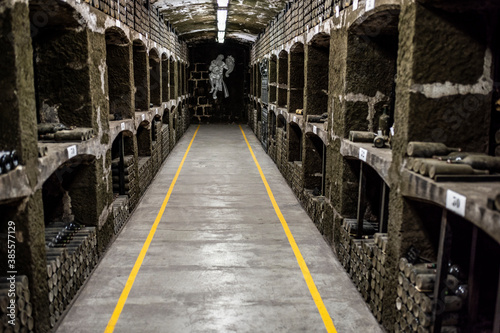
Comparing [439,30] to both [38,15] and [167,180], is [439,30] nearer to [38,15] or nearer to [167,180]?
[38,15]

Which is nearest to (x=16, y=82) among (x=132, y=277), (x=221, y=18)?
(x=132, y=277)

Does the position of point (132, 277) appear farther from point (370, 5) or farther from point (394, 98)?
point (370, 5)

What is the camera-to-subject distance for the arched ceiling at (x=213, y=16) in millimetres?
13047

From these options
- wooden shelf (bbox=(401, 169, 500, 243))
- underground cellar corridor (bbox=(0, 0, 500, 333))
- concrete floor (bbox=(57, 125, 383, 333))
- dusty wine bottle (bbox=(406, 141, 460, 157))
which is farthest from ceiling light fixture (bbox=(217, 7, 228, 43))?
wooden shelf (bbox=(401, 169, 500, 243))

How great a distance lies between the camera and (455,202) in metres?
3.43

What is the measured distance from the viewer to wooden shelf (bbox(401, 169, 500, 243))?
298 centimetres

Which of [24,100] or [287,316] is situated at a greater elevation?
[24,100]

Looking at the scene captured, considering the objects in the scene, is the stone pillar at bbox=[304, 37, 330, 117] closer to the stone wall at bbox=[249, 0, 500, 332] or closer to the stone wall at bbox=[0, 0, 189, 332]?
the stone wall at bbox=[249, 0, 500, 332]

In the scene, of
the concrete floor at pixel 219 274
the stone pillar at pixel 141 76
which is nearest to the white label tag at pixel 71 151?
the concrete floor at pixel 219 274

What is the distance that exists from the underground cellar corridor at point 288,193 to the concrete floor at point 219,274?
0.10ft

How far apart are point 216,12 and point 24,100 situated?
472 inches

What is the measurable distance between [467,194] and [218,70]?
77.8 ft

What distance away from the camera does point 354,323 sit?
5055 millimetres

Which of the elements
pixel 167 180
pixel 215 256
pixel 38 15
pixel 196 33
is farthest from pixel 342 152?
pixel 196 33
